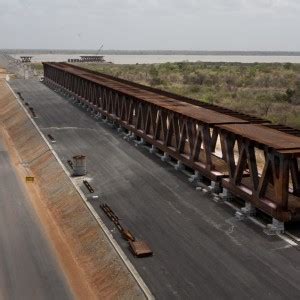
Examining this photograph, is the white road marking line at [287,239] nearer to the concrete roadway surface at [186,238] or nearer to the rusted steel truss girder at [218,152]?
the concrete roadway surface at [186,238]

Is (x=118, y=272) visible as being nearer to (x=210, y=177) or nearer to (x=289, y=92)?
(x=210, y=177)

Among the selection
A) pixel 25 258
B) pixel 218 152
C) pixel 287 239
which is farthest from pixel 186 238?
pixel 218 152

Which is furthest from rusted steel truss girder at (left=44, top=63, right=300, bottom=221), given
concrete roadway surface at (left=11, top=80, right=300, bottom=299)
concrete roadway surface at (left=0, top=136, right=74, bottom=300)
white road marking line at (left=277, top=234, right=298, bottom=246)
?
concrete roadway surface at (left=0, top=136, right=74, bottom=300)

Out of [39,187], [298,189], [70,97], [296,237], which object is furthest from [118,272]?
[70,97]

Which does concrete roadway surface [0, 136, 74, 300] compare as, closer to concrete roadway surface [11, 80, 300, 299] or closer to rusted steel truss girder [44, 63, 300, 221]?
concrete roadway surface [11, 80, 300, 299]

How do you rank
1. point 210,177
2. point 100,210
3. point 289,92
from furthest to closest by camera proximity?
point 289,92 < point 210,177 < point 100,210

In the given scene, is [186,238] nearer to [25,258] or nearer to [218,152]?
[25,258]
